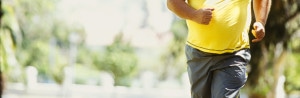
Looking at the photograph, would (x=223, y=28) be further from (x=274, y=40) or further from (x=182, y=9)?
(x=274, y=40)

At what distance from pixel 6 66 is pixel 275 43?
2.70 metres

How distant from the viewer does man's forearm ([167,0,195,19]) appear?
4.83 feet

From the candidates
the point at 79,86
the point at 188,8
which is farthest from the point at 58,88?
the point at 188,8

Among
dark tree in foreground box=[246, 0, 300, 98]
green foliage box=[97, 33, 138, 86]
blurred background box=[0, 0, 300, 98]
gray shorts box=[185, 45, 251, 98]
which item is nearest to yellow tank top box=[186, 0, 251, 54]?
gray shorts box=[185, 45, 251, 98]

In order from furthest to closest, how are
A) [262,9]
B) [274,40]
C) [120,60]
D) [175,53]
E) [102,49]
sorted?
[102,49]
[120,60]
[175,53]
[274,40]
[262,9]

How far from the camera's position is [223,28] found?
149 centimetres

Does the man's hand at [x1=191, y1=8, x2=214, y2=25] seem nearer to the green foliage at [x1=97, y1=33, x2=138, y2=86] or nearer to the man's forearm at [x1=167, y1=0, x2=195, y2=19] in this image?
the man's forearm at [x1=167, y1=0, x2=195, y2=19]

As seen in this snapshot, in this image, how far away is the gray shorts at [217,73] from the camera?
1479mm

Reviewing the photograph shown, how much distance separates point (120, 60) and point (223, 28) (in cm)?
1319

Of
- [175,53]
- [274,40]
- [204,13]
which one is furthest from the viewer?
[175,53]

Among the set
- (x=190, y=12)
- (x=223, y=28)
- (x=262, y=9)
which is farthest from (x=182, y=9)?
(x=262, y=9)

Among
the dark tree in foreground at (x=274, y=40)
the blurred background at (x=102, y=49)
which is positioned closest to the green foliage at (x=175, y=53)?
the blurred background at (x=102, y=49)

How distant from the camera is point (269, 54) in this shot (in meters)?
5.85

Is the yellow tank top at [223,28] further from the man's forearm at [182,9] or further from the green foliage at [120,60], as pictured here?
the green foliage at [120,60]
